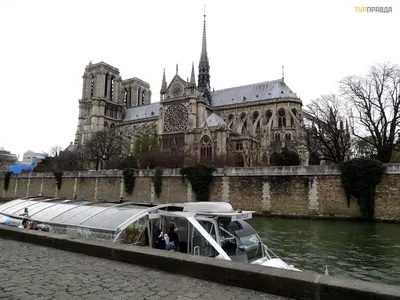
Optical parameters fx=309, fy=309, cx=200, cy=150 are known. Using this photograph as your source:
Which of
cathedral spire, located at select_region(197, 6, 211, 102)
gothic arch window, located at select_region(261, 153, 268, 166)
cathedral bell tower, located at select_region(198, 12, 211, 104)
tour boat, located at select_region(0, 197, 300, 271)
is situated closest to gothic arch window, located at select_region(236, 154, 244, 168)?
gothic arch window, located at select_region(261, 153, 268, 166)

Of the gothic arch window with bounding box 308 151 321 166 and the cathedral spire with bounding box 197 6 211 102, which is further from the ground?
the cathedral spire with bounding box 197 6 211 102

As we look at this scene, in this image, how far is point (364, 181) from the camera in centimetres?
2300

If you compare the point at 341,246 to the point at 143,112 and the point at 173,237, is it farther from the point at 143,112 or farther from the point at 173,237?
the point at 143,112

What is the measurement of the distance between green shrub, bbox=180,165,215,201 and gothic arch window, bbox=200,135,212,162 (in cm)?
1929

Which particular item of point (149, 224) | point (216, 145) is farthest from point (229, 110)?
point (149, 224)

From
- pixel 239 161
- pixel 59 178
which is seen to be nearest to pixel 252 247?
pixel 59 178

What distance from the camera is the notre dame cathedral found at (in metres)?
51.5

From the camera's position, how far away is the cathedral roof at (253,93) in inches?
2494

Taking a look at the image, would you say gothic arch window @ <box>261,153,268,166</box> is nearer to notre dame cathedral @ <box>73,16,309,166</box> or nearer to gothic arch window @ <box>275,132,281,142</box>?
notre dame cathedral @ <box>73,16,309,166</box>

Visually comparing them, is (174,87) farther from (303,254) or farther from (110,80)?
(303,254)

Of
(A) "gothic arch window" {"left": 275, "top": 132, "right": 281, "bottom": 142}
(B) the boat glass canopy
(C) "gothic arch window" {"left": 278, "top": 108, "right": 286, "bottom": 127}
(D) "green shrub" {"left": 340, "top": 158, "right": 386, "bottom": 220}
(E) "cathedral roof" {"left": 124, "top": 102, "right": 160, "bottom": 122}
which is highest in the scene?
(E) "cathedral roof" {"left": 124, "top": 102, "right": 160, "bottom": 122}

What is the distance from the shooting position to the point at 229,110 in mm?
66688

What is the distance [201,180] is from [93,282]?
2548 cm

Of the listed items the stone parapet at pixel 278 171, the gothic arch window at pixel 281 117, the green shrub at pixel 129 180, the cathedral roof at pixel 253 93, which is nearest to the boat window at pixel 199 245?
the stone parapet at pixel 278 171
